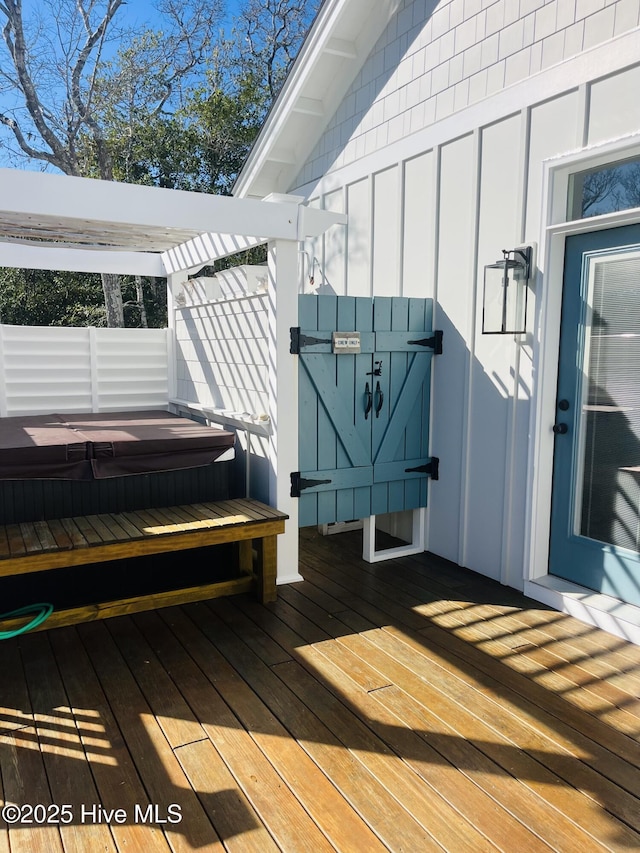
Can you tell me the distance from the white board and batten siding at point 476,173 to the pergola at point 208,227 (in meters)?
0.82

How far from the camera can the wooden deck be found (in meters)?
2.10

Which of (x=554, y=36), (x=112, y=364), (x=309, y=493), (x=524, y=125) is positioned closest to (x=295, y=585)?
(x=309, y=493)

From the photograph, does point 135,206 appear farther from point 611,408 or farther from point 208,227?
point 611,408

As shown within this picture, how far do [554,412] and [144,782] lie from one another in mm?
2856

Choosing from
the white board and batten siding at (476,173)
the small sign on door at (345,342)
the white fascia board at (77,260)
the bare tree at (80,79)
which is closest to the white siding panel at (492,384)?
the white board and batten siding at (476,173)

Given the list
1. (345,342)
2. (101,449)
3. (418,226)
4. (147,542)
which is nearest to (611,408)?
(345,342)

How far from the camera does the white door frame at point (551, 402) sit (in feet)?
11.4

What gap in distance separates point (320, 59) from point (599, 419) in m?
Answer: 3.73

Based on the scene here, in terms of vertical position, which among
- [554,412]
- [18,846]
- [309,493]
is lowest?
[18,846]

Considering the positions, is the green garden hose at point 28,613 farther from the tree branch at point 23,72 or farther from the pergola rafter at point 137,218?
the tree branch at point 23,72

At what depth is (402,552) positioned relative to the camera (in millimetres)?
4773

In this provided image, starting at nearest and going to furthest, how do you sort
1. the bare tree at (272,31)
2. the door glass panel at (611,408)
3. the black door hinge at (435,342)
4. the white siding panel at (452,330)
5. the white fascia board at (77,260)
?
the door glass panel at (611,408)
the white siding panel at (452,330)
the black door hinge at (435,342)
the white fascia board at (77,260)
the bare tree at (272,31)

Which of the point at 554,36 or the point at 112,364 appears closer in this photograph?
the point at 554,36

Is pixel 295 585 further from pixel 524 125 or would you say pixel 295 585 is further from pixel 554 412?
pixel 524 125
